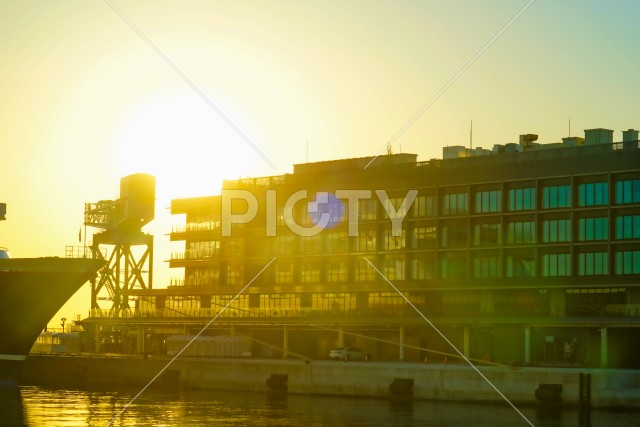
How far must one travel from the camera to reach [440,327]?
4946 inches

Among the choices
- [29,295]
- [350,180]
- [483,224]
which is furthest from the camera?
[350,180]

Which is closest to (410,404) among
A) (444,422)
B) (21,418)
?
(444,422)

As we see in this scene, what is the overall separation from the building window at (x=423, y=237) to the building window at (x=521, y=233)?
9129 millimetres

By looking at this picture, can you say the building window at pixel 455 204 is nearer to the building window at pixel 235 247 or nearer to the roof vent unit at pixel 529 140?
the roof vent unit at pixel 529 140

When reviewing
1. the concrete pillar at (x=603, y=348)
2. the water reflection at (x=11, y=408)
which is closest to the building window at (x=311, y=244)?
the concrete pillar at (x=603, y=348)

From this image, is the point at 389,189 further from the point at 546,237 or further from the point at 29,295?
→ the point at 29,295

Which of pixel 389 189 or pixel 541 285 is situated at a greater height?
pixel 389 189

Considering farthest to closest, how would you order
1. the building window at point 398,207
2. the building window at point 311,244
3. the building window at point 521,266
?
the building window at point 311,244 < the building window at point 398,207 < the building window at point 521,266

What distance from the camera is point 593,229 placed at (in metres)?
121

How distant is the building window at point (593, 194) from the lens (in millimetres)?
119375

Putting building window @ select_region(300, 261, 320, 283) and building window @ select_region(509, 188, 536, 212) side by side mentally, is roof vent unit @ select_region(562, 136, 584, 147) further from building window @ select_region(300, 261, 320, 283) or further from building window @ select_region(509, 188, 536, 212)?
building window @ select_region(300, 261, 320, 283)

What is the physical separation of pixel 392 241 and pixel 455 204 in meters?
9.63

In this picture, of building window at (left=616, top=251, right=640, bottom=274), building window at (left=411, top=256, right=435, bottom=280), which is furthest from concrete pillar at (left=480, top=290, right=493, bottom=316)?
building window at (left=616, top=251, right=640, bottom=274)

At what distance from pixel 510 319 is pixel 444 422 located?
48.1m
